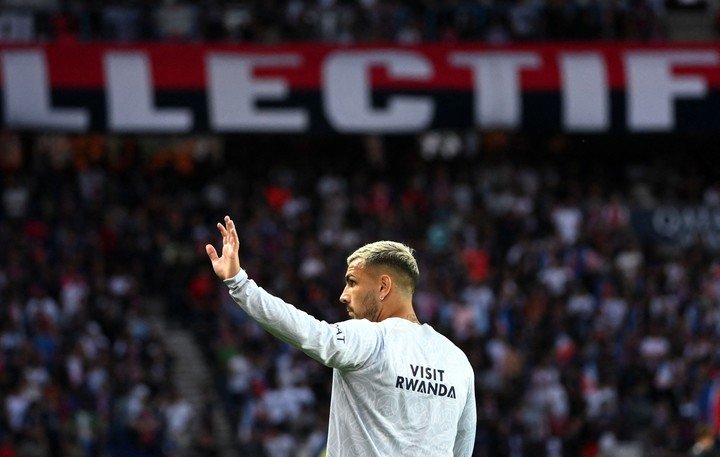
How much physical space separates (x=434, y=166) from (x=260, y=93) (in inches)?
125

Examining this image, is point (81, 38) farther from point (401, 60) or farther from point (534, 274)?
point (534, 274)

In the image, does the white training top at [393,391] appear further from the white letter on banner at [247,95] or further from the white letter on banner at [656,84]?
the white letter on banner at [656,84]

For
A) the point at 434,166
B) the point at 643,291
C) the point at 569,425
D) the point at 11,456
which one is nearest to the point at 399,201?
the point at 434,166

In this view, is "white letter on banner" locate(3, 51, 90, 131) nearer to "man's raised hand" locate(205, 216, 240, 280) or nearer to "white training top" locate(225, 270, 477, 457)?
"white training top" locate(225, 270, 477, 457)

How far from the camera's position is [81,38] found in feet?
78.7

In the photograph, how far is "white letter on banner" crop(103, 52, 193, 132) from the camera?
2339 centimetres

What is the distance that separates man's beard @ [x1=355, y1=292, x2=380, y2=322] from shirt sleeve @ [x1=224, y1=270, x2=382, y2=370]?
157mm

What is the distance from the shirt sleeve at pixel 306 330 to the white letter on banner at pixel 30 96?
18.8 metres

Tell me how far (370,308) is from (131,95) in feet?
61.8

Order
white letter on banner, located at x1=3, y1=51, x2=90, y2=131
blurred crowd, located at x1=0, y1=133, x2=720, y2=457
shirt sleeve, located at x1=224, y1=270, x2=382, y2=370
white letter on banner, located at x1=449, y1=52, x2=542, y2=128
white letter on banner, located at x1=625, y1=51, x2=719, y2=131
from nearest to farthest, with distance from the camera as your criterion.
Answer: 1. shirt sleeve, located at x1=224, y1=270, x2=382, y2=370
2. blurred crowd, located at x1=0, y1=133, x2=720, y2=457
3. white letter on banner, located at x1=3, y1=51, x2=90, y2=131
4. white letter on banner, located at x1=449, y1=52, x2=542, y2=128
5. white letter on banner, located at x1=625, y1=51, x2=719, y2=131

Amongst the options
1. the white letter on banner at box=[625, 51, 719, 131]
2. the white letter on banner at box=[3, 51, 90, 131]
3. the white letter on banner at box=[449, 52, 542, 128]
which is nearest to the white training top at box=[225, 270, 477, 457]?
the white letter on banner at box=[3, 51, 90, 131]

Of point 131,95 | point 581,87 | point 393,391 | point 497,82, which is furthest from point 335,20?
point 393,391

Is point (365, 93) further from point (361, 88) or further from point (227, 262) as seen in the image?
point (227, 262)

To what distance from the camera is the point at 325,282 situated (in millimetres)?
20516
